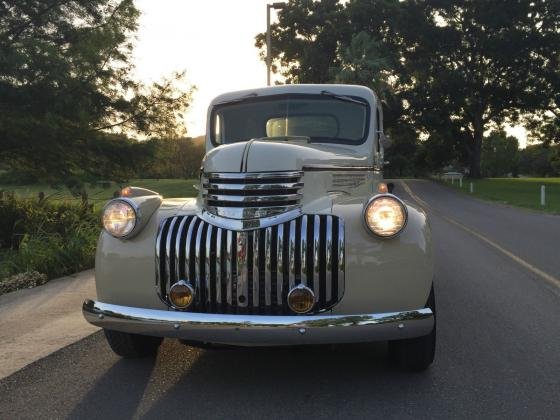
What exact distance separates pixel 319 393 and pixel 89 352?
77.0 inches

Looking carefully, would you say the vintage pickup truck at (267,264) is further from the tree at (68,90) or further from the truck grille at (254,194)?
the tree at (68,90)

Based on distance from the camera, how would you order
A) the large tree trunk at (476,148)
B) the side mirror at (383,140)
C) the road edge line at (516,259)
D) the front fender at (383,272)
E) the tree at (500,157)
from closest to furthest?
the front fender at (383,272)
the side mirror at (383,140)
the road edge line at (516,259)
the large tree trunk at (476,148)
the tree at (500,157)

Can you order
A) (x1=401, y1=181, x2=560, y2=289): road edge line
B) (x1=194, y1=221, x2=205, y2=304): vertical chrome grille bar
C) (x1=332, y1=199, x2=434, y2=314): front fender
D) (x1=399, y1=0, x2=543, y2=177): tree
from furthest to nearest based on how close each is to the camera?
(x1=399, y1=0, x2=543, y2=177): tree → (x1=401, y1=181, x2=560, y2=289): road edge line → (x1=194, y1=221, x2=205, y2=304): vertical chrome grille bar → (x1=332, y1=199, x2=434, y2=314): front fender

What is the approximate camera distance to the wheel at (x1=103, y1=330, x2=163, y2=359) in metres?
4.07

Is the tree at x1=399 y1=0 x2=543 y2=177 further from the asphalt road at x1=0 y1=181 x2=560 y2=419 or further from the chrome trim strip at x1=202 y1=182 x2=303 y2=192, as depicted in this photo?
the chrome trim strip at x1=202 y1=182 x2=303 y2=192

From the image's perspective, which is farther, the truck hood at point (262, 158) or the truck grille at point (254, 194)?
the truck hood at point (262, 158)

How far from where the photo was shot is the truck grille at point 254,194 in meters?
3.62

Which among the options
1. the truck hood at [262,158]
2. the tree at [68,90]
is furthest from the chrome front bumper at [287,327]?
the tree at [68,90]

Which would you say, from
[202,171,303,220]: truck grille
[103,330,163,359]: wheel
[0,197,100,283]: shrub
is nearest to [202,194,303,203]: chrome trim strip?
[202,171,303,220]: truck grille

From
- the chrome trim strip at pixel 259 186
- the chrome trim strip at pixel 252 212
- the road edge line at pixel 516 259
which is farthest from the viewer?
the road edge line at pixel 516 259

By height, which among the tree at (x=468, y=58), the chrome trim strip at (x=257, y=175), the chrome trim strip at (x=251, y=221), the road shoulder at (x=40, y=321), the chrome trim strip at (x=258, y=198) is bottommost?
the road shoulder at (x=40, y=321)

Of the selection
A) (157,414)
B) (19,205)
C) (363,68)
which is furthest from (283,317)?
(363,68)

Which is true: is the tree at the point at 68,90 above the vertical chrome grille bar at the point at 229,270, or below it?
above

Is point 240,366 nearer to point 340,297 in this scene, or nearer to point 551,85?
point 340,297
